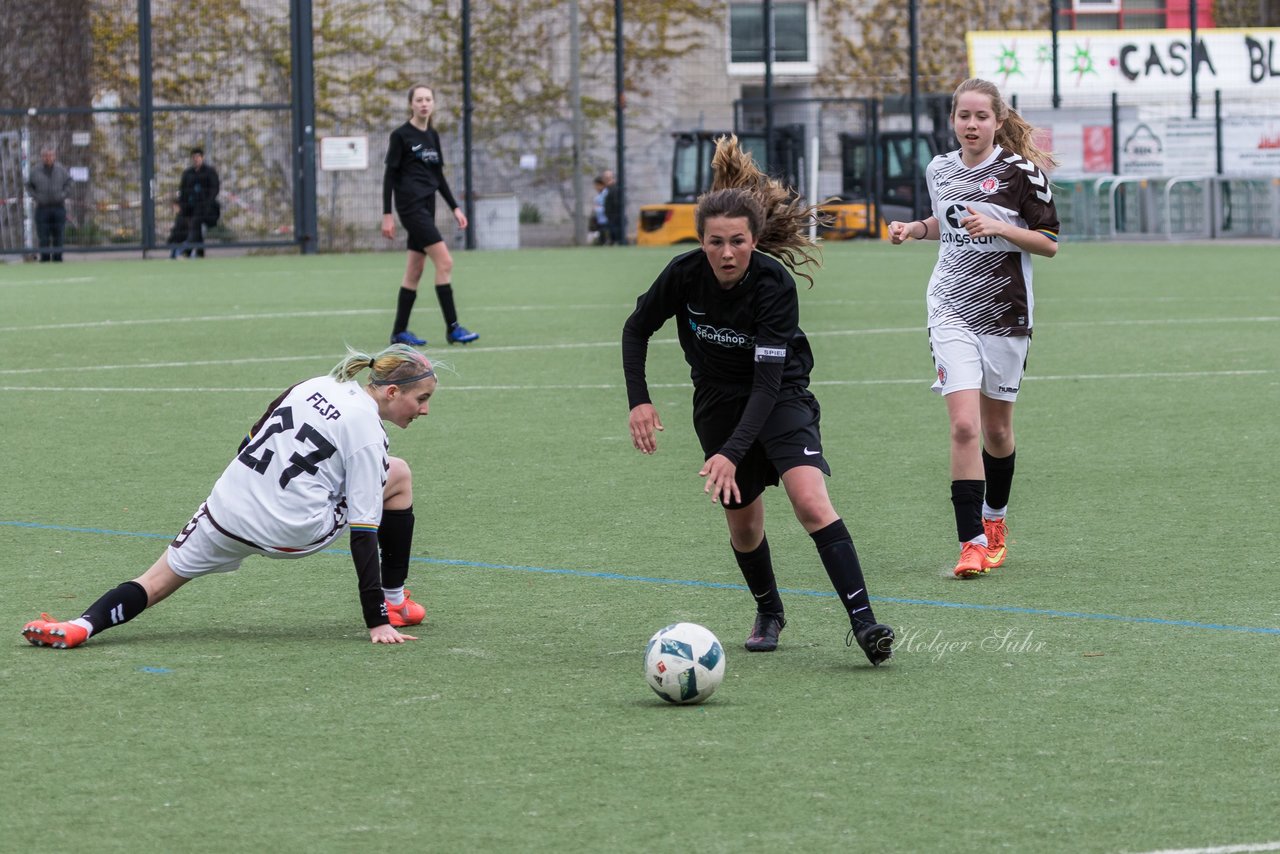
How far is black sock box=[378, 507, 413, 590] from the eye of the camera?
6.05 metres

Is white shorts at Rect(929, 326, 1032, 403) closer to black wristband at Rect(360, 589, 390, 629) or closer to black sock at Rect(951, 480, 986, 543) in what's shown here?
black sock at Rect(951, 480, 986, 543)

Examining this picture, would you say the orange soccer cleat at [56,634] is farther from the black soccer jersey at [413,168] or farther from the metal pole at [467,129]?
the metal pole at [467,129]

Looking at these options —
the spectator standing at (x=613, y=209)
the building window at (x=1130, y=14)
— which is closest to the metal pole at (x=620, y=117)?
the spectator standing at (x=613, y=209)

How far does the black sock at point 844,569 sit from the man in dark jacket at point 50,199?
1048 inches

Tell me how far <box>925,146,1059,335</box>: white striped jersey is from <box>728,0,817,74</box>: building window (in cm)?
3892

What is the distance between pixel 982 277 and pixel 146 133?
26.0 meters

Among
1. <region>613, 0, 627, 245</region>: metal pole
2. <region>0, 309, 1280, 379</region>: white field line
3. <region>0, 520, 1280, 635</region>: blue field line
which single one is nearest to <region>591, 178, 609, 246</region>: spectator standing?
<region>613, 0, 627, 245</region>: metal pole

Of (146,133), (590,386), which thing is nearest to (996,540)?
(590,386)

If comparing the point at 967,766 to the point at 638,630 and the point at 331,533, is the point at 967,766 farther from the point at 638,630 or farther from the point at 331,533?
the point at 331,533

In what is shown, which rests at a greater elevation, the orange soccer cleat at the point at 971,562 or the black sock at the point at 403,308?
the black sock at the point at 403,308

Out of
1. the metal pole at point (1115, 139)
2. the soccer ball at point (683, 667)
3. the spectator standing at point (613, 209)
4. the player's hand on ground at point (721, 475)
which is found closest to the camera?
the soccer ball at point (683, 667)

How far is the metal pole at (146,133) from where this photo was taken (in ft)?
102

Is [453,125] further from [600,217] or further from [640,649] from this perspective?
[640,649]

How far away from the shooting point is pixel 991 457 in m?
7.41
